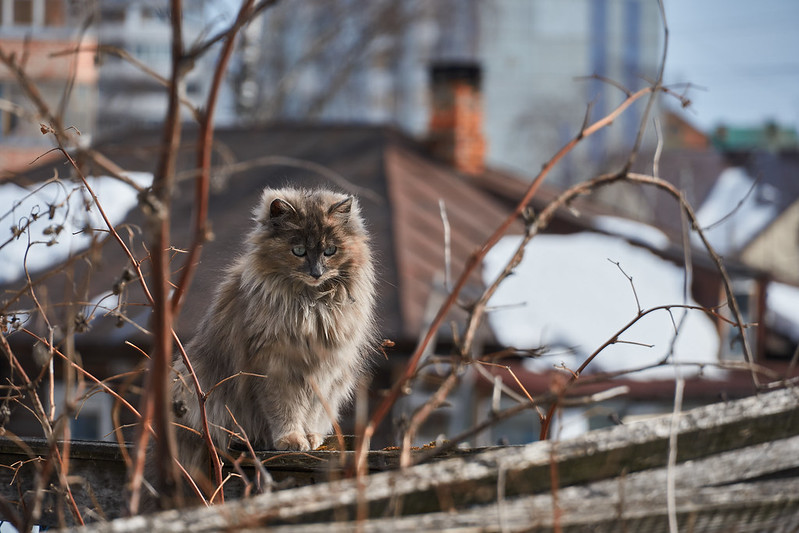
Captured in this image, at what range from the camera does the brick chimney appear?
47.0ft

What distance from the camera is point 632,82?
43.3 metres

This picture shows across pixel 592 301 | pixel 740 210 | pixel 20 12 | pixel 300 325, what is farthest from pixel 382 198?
pixel 740 210

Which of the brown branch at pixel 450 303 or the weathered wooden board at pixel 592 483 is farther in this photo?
the brown branch at pixel 450 303

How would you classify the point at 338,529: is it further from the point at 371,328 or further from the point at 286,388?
the point at 371,328

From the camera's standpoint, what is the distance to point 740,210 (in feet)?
92.9

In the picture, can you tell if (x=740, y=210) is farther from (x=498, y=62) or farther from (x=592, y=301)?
(x=498, y=62)

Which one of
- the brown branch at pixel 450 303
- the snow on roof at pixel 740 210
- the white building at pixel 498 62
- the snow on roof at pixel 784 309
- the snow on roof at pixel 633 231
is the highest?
the white building at pixel 498 62

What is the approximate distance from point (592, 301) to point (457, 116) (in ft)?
13.8

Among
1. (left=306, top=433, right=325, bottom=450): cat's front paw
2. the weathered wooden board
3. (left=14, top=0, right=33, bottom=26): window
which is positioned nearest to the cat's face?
(left=306, top=433, right=325, bottom=450): cat's front paw

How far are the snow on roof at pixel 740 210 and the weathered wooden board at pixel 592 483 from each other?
88.6 ft

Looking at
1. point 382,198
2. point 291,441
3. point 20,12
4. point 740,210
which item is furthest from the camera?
point 740,210

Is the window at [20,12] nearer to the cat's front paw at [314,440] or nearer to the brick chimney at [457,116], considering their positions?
the brick chimney at [457,116]

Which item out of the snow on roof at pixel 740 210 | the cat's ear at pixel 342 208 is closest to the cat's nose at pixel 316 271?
the cat's ear at pixel 342 208

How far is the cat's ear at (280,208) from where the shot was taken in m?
2.82
